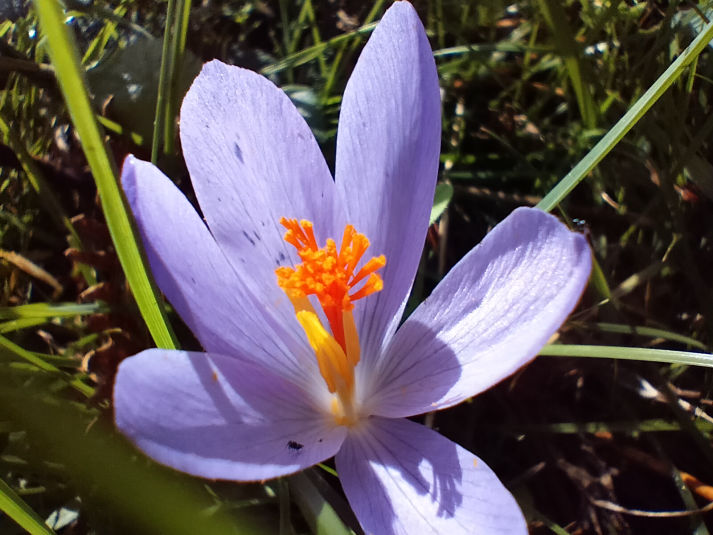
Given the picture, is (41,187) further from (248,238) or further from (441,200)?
(441,200)

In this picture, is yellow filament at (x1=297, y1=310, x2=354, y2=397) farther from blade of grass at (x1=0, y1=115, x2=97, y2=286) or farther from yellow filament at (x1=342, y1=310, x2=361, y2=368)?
blade of grass at (x1=0, y1=115, x2=97, y2=286)

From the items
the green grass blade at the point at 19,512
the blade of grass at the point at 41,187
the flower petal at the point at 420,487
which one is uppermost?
the blade of grass at the point at 41,187

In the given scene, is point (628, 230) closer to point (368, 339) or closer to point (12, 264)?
point (368, 339)

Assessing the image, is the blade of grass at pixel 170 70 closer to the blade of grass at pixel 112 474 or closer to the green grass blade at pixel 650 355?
the blade of grass at pixel 112 474

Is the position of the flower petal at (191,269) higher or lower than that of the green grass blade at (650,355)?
higher

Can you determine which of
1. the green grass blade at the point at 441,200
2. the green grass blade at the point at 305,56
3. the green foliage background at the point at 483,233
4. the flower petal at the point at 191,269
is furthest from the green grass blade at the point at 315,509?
the green grass blade at the point at 305,56

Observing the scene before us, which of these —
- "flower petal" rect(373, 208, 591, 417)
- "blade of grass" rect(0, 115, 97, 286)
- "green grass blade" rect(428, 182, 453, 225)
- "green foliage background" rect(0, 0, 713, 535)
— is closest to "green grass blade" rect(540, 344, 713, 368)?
"green foliage background" rect(0, 0, 713, 535)

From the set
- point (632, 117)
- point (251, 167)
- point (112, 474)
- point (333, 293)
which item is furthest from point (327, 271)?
point (632, 117)
